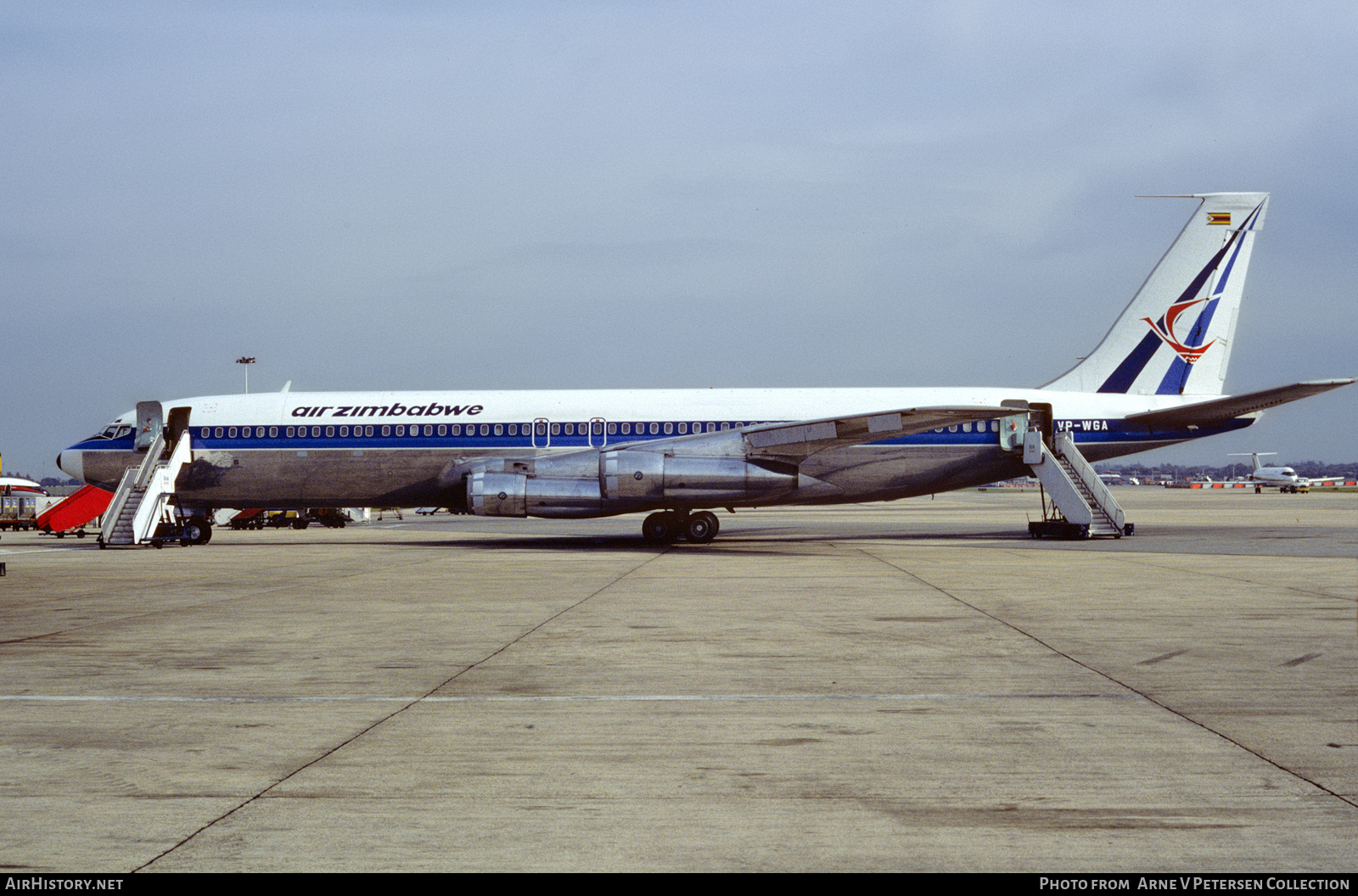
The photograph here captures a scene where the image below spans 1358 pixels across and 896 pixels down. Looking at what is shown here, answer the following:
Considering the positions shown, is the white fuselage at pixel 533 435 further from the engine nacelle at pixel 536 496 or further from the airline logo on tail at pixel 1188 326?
the engine nacelle at pixel 536 496

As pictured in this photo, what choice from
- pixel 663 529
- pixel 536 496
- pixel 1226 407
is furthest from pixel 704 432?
pixel 1226 407

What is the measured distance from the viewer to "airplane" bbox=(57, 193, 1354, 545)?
1008 inches

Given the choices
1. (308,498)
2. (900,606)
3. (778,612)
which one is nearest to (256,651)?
(778,612)

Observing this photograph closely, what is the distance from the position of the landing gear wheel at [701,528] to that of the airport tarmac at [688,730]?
11.8 metres

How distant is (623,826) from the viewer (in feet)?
15.6

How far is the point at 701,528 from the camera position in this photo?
89.5 feet

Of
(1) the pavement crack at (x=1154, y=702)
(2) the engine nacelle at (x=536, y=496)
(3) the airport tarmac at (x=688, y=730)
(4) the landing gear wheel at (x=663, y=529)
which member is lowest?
(1) the pavement crack at (x=1154, y=702)

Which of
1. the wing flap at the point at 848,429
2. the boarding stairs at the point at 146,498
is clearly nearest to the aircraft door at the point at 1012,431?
the wing flap at the point at 848,429

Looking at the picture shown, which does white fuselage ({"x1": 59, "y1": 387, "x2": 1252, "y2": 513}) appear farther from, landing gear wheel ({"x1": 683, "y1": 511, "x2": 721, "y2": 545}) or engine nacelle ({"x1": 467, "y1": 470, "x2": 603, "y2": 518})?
landing gear wheel ({"x1": 683, "y1": 511, "x2": 721, "y2": 545})

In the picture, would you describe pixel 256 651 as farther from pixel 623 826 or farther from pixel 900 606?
pixel 900 606

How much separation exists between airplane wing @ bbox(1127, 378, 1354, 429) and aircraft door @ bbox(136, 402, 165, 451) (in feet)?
86.3

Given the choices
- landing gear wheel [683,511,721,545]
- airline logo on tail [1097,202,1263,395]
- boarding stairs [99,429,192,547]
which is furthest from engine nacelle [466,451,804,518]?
airline logo on tail [1097,202,1263,395]

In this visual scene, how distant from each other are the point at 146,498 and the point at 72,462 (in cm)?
383

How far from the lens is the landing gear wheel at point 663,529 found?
27.2 m
